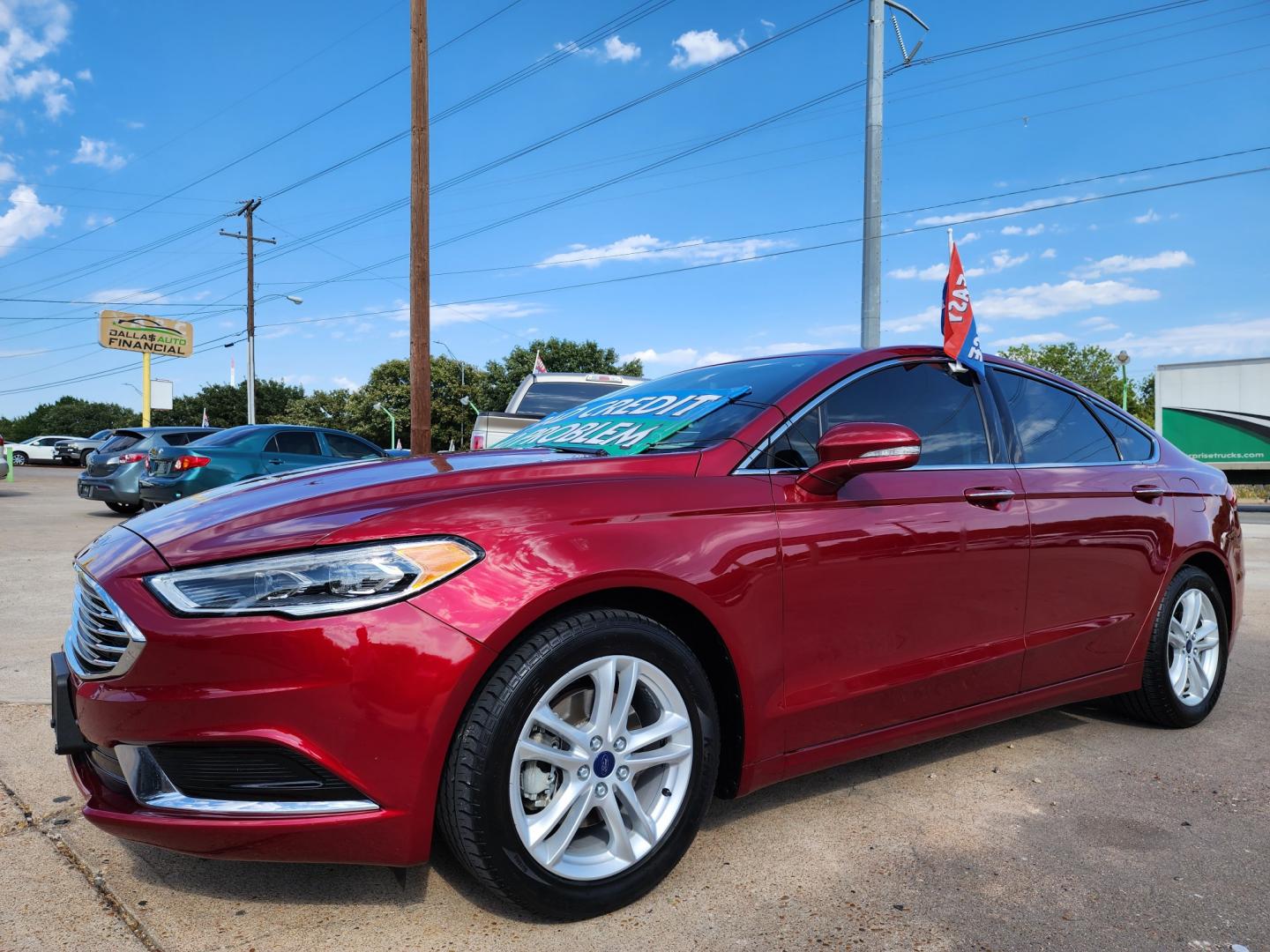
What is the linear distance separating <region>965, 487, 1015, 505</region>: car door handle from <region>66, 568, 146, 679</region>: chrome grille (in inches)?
96.1

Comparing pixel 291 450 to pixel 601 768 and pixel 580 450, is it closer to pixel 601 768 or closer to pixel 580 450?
pixel 580 450

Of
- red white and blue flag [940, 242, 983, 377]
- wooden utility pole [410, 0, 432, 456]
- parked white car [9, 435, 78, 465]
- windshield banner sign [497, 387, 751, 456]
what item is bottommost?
parked white car [9, 435, 78, 465]

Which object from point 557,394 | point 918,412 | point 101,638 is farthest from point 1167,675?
point 557,394

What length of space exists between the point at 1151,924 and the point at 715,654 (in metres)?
1.24

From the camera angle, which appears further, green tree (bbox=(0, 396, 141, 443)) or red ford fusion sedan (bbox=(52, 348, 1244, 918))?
green tree (bbox=(0, 396, 141, 443))

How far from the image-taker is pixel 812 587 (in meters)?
2.60

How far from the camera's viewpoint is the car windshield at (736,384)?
277 centimetres

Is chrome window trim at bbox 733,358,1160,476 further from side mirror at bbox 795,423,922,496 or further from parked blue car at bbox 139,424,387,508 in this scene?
parked blue car at bbox 139,424,387,508

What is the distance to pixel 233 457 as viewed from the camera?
11.8 meters

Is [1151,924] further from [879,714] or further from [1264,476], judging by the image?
[1264,476]

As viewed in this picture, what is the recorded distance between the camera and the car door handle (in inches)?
121

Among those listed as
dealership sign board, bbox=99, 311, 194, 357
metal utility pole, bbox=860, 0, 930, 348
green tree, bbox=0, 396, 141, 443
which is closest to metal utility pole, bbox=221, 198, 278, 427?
dealership sign board, bbox=99, 311, 194, 357

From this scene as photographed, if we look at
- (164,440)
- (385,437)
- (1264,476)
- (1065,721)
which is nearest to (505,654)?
(1065,721)

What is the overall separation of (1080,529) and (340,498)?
261 centimetres
